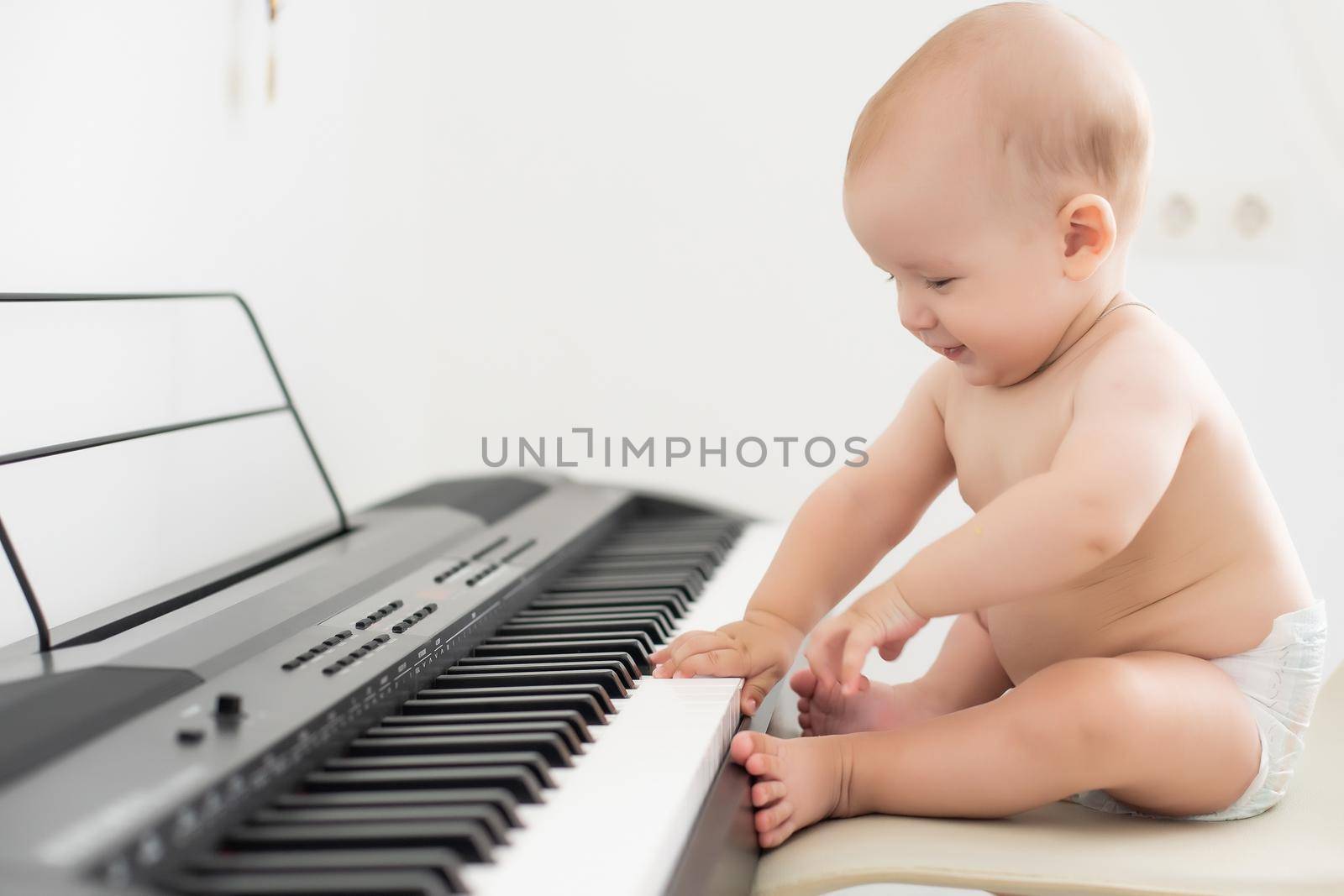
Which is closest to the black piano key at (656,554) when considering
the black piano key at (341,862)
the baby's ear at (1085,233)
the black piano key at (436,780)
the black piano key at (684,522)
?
the black piano key at (684,522)

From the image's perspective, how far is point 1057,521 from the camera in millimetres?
848

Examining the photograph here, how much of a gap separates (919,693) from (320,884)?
2.41 ft

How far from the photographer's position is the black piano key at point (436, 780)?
0.66 m

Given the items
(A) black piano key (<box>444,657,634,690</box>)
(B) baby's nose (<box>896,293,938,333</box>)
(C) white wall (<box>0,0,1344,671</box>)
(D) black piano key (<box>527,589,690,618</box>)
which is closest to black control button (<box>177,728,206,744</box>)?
(A) black piano key (<box>444,657,634,690</box>)

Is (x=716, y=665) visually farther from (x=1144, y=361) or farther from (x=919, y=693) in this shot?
(x=1144, y=361)

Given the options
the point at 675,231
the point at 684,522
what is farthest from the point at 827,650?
the point at 675,231

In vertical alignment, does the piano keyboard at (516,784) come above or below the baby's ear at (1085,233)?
below

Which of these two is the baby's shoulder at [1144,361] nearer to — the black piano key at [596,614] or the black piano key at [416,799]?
the black piano key at [596,614]

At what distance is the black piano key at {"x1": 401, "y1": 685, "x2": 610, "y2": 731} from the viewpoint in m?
0.80

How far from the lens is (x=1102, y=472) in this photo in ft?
2.80

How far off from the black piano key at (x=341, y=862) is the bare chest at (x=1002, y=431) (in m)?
0.61

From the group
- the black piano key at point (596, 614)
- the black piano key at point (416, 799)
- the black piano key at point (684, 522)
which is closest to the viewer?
the black piano key at point (416, 799)

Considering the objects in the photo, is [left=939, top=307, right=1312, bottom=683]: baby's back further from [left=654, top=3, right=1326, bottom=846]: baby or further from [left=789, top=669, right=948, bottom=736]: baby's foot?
[left=789, top=669, right=948, bottom=736]: baby's foot

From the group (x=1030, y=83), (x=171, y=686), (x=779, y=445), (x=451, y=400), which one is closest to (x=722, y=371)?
(x=779, y=445)
